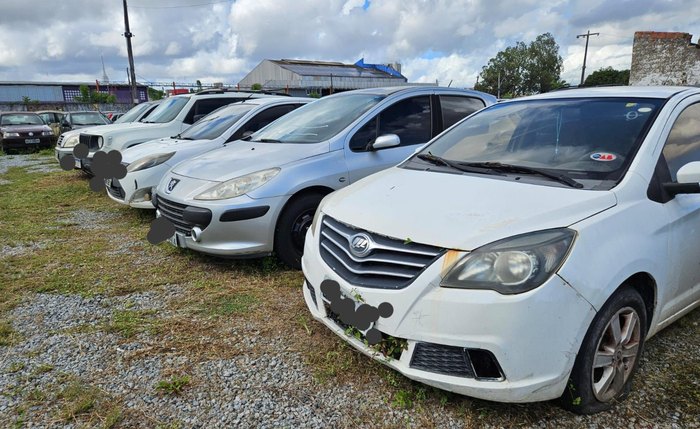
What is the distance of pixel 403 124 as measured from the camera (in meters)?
4.71

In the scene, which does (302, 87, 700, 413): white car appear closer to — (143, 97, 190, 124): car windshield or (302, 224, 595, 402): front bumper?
(302, 224, 595, 402): front bumper

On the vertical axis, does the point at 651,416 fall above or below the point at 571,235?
below

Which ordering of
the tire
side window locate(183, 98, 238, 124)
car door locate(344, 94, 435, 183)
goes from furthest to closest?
side window locate(183, 98, 238, 124) → car door locate(344, 94, 435, 183) → the tire

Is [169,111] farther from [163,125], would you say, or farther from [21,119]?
[21,119]

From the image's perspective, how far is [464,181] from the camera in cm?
267

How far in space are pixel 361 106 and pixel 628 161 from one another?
8.99ft

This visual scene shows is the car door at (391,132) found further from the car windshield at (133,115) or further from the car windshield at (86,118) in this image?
the car windshield at (86,118)

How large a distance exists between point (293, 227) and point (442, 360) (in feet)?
7.38

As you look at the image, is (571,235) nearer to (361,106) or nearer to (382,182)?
(382,182)

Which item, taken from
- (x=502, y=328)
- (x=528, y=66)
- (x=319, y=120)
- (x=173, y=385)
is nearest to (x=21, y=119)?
(x=319, y=120)

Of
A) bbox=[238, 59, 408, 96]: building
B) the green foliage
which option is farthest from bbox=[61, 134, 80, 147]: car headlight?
bbox=[238, 59, 408, 96]: building

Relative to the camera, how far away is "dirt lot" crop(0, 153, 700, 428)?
227cm

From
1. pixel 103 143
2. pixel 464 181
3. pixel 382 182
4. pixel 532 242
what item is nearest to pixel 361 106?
pixel 382 182

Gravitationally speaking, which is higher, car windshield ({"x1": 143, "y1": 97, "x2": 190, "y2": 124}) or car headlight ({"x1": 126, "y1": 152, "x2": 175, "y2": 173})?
car windshield ({"x1": 143, "y1": 97, "x2": 190, "y2": 124})
